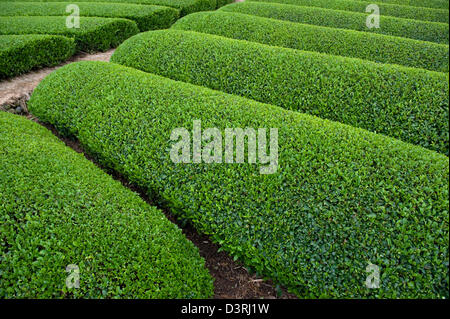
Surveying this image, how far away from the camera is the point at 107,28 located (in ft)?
31.8

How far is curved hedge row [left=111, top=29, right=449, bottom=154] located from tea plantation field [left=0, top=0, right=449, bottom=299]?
25 mm

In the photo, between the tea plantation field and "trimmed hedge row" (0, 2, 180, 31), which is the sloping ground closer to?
"trimmed hedge row" (0, 2, 180, 31)

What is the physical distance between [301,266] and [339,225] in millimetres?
595

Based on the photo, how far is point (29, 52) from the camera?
798 cm

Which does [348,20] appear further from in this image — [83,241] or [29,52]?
[83,241]

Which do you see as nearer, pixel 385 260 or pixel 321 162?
pixel 385 260

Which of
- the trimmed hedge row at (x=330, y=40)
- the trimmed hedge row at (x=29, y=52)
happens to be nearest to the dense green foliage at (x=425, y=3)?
the trimmed hedge row at (x=330, y=40)

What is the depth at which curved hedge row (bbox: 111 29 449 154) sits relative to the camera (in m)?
4.95

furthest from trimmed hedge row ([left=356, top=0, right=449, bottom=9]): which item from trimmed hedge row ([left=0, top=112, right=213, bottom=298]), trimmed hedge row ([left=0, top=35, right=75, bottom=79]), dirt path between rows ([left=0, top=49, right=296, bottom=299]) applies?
trimmed hedge row ([left=0, top=112, right=213, bottom=298])

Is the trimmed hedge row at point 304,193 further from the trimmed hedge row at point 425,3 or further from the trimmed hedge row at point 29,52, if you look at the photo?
the trimmed hedge row at point 425,3

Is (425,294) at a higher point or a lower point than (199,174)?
lower
